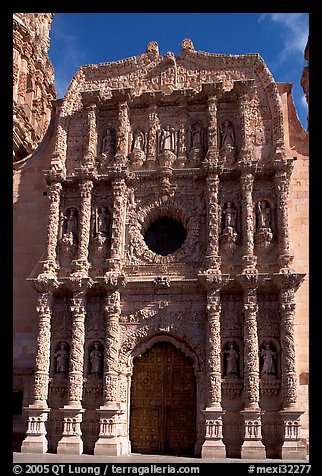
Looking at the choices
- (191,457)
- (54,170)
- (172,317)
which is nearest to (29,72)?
(54,170)

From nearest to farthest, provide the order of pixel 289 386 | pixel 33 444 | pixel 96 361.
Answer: pixel 289 386
pixel 33 444
pixel 96 361

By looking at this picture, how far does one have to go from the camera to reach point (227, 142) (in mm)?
15930

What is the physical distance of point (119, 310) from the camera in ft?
48.6

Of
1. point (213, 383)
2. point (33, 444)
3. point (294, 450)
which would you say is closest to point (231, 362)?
point (213, 383)

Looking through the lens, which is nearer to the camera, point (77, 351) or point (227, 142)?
point (77, 351)

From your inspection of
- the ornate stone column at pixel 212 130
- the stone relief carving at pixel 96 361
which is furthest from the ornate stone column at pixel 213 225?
the stone relief carving at pixel 96 361

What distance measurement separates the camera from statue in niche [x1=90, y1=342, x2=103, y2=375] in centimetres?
1459

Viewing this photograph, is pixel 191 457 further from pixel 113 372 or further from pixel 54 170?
pixel 54 170

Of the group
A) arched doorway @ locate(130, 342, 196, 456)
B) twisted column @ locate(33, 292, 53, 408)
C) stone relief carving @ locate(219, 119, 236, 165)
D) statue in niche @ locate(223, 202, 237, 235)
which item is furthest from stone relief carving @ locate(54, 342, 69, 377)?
stone relief carving @ locate(219, 119, 236, 165)

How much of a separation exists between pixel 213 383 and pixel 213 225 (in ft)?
13.0

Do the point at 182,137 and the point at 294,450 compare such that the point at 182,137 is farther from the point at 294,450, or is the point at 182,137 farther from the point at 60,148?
the point at 294,450

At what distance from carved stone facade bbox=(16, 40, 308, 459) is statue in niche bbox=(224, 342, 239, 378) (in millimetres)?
34
